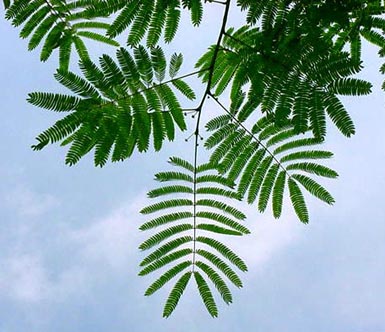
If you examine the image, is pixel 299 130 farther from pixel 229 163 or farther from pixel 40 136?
pixel 40 136

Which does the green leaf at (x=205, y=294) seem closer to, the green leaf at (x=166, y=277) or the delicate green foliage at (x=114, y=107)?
the green leaf at (x=166, y=277)

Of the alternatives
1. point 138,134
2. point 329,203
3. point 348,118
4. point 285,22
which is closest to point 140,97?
point 138,134

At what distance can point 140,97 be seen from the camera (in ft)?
13.7

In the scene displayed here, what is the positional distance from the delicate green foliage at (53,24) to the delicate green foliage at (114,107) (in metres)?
0.66

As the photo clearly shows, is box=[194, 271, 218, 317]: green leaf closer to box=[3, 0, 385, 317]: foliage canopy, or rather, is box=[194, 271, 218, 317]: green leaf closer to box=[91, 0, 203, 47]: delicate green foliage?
box=[3, 0, 385, 317]: foliage canopy

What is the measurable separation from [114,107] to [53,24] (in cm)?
123

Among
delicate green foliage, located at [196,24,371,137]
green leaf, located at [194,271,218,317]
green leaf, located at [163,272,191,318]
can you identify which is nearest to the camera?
delicate green foliage, located at [196,24,371,137]

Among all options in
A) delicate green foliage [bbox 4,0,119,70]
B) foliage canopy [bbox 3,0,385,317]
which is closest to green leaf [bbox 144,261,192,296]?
foliage canopy [bbox 3,0,385,317]

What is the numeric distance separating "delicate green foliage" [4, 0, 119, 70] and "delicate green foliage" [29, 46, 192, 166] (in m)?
0.66

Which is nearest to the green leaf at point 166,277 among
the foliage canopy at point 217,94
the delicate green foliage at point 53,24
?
the foliage canopy at point 217,94

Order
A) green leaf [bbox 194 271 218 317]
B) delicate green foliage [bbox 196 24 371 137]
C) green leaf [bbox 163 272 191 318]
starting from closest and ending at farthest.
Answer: delicate green foliage [bbox 196 24 371 137] → green leaf [bbox 163 272 191 318] → green leaf [bbox 194 271 218 317]

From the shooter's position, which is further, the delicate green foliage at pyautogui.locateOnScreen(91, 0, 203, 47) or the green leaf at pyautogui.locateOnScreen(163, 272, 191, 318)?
the green leaf at pyautogui.locateOnScreen(163, 272, 191, 318)

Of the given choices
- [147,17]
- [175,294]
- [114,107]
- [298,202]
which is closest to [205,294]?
[175,294]

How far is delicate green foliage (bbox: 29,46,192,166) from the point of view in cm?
392
